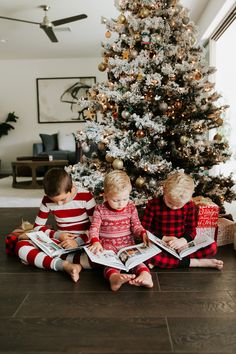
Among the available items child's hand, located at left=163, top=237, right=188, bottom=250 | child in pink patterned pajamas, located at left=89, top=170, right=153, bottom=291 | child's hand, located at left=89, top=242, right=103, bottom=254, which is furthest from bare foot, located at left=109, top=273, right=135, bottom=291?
child's hand, located at left=163, top=237, right=188, bottom=250

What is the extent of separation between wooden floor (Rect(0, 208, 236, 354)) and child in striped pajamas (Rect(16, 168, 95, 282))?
69 millimetres

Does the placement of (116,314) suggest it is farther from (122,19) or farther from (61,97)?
(61,97)

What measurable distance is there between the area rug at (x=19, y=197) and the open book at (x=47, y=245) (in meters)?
1.99

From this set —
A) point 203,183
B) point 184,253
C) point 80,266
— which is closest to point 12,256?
point 80,266

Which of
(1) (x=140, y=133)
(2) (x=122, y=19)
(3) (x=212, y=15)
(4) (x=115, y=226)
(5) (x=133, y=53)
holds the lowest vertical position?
(4) (x=115, y=226)

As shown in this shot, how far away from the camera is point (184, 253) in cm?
174

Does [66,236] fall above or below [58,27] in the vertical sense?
below

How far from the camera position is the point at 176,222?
1.81 meters

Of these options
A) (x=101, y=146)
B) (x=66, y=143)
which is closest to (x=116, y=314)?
(x=101, y=146)

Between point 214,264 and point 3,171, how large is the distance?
699 cm

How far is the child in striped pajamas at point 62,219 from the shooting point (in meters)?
1.69

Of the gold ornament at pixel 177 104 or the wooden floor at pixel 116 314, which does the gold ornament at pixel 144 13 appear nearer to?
the gold ornament at pixel 177 104

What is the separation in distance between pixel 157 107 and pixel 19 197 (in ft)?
7.86

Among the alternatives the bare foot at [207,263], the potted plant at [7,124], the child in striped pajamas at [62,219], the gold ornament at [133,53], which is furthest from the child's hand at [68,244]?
the potted plant at [7,124]
